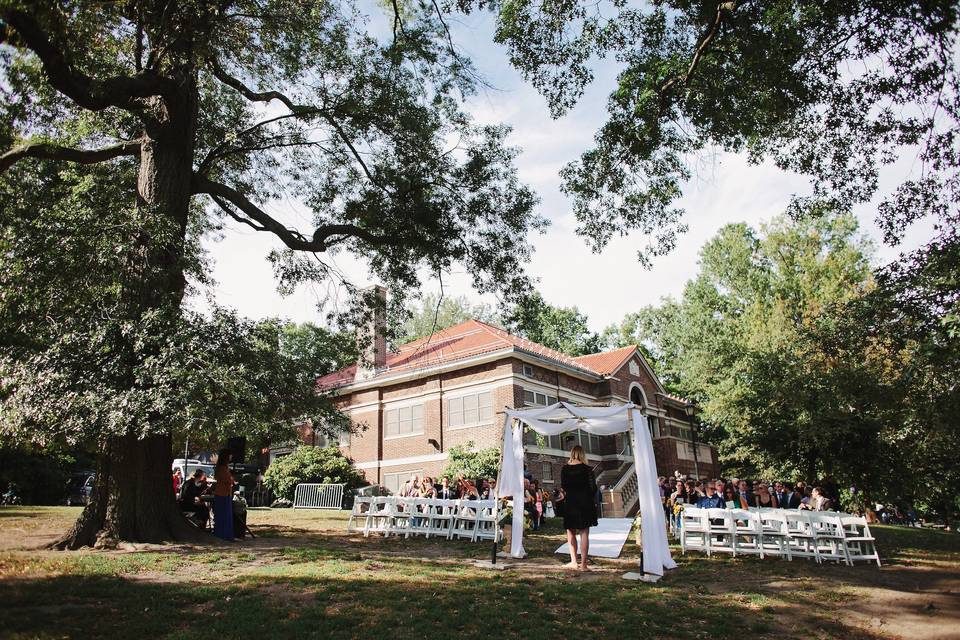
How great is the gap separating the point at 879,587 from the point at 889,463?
54.3ft

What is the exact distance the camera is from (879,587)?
29.4ft

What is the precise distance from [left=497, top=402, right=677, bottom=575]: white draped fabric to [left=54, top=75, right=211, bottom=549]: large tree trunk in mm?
5912

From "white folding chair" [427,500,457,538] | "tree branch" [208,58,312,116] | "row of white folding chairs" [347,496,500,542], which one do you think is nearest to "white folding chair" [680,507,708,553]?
"row of white folding chairs" [347,496,500,542]

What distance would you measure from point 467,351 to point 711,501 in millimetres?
16319

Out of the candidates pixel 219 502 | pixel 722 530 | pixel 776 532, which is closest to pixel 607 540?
pixel 722 530

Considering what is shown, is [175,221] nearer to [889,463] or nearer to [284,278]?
[284,278]

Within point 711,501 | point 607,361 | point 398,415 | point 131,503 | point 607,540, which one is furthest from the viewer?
point 607,361

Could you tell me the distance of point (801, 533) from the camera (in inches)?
458

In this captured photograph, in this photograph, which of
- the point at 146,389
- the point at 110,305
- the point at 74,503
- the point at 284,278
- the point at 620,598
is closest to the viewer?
the point at 620,598

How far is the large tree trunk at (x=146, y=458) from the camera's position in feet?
34.9

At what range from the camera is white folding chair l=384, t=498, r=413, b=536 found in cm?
1500

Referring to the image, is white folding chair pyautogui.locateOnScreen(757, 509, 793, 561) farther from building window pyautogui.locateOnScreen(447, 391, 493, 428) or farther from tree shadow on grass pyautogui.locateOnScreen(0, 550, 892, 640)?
building window pyautogui.locateOnScreen(447, 391, 493, 428)

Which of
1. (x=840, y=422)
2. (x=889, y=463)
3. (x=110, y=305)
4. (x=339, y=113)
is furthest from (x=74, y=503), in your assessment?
(x=889, y=463)

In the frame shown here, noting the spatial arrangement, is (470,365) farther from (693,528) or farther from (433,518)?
(693,528)
